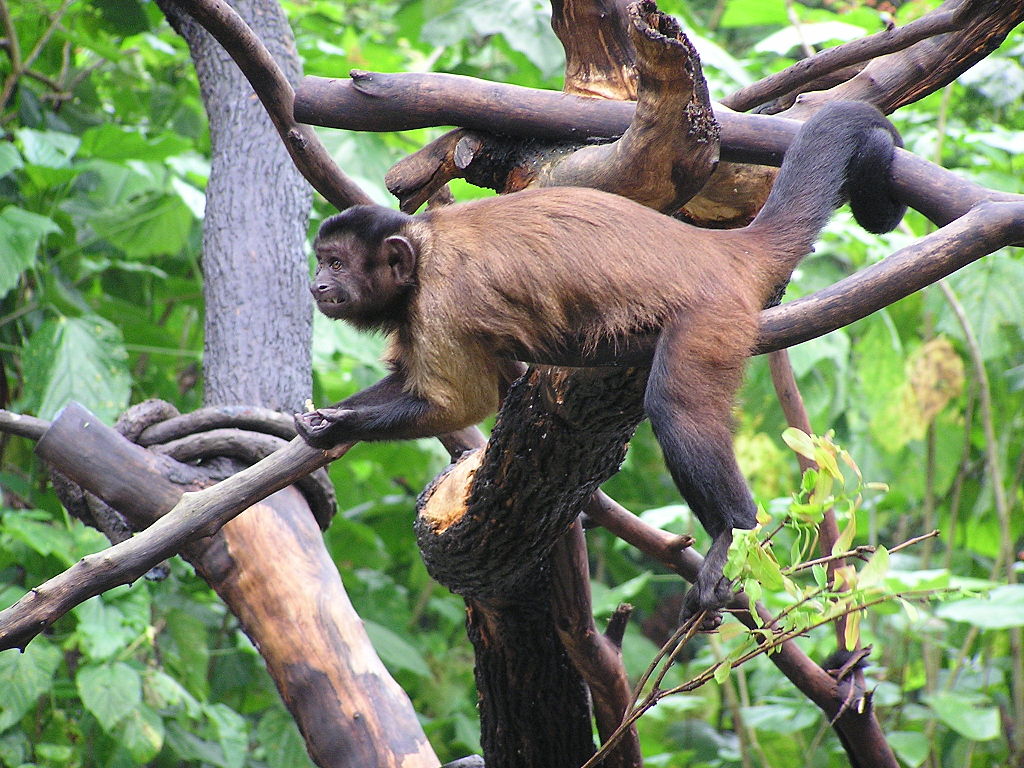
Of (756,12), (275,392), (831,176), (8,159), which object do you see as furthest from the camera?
(756,12)

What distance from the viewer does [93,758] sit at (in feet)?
13.5

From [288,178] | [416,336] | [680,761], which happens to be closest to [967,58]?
[416,336]

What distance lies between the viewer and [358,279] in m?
2.72

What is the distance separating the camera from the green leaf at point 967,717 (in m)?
3.87

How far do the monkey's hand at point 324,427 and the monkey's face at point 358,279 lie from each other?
1.39 ft

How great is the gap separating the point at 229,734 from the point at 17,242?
1.98 meters

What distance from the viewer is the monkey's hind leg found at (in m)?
2.12

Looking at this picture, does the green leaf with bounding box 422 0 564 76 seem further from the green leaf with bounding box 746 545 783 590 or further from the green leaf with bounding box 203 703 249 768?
the green leaf with bounding box 746 545 783 590

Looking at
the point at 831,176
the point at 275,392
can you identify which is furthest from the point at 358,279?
the point at 831,176

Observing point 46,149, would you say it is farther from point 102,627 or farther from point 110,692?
point 110,692

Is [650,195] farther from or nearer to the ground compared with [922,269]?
farther from the ground

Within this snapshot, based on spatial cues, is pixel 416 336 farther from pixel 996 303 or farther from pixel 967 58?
pixel 996 303

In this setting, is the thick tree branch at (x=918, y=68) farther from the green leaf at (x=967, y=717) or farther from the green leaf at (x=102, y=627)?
the green leaf at (x=102, y=627)

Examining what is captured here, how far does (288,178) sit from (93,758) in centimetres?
244
